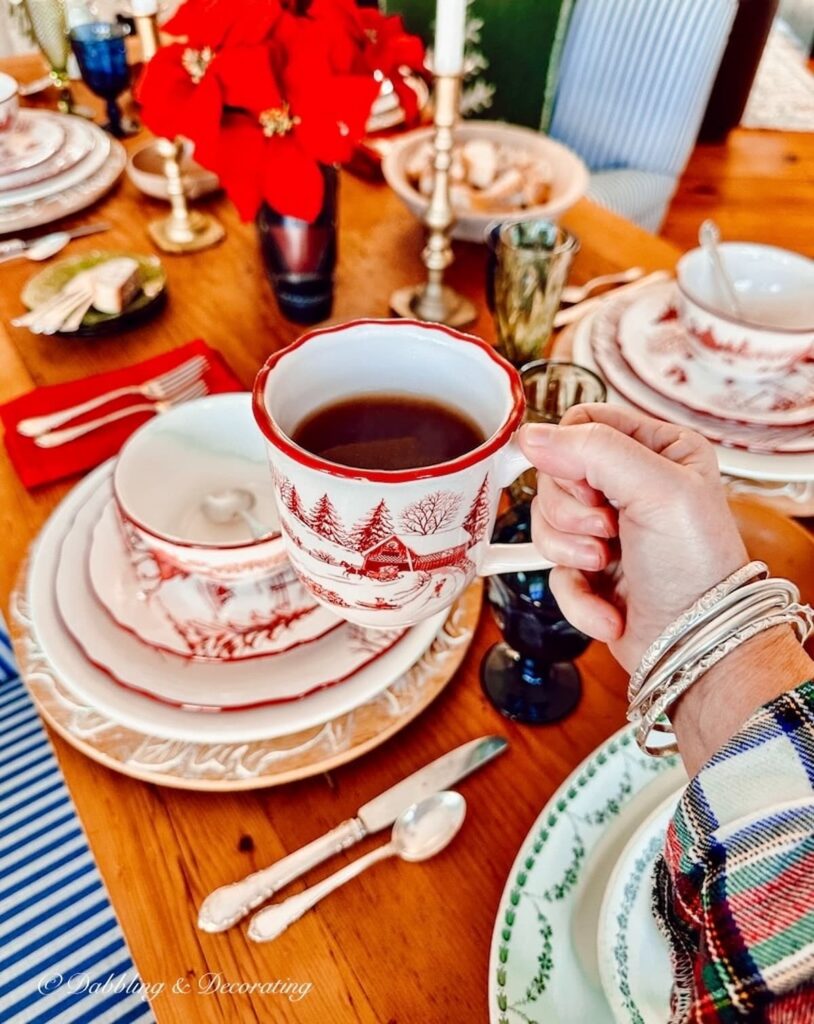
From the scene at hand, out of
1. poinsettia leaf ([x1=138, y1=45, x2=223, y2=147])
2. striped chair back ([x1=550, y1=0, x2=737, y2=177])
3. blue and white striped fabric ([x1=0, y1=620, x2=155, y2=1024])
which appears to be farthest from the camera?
striped chair back ([x1=550, y1=0, x2=737, y2=177])

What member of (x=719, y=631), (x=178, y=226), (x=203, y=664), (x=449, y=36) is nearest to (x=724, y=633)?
(x=719, y=631)

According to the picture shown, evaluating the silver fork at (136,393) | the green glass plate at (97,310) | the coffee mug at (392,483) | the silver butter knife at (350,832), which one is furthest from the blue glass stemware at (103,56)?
the silver butter knife at (350,832)

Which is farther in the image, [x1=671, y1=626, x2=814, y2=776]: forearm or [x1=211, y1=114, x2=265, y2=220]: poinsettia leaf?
[x1=211, y1=114, x2=265, y2=220]: poinsettia leaf

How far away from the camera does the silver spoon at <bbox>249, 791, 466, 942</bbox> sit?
0.46 metres

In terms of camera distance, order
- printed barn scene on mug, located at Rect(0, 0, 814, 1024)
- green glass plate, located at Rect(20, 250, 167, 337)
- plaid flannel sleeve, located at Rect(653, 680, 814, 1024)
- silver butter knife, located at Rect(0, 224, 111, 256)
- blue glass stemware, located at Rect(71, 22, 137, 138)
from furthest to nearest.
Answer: blue glass stemware, located at Rect(71, 22, 137, 138), silver butter knife, located at Rect(0, 224, 111, 256), green glass plate, located at Rect(20, 250, 167, 337), printed barn scene on mug, located at Rect(0, 0, 814, 1024), plaid flannel sleeve, located at Rect(653, 680, 814, 1024)

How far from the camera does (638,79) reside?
1602mm

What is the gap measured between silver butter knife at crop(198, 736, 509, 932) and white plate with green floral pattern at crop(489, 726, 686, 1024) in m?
0.06

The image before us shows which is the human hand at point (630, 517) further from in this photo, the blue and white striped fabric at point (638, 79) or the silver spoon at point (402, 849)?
the blue and white striped fabric at point (638, 79)

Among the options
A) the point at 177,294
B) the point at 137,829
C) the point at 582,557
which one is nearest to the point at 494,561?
the point at 582,557

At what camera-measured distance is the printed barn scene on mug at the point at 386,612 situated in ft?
1.37

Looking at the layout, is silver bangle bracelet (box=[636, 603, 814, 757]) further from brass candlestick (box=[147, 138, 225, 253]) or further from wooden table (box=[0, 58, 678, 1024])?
brass candlestick (box=[147, 138, 225, 253])

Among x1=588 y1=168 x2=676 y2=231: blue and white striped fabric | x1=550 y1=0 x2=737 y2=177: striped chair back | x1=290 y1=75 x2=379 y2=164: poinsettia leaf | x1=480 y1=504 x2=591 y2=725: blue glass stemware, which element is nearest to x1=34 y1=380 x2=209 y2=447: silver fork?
x1=290 y1=75 x2=379 y2=164: poinsettia leaf

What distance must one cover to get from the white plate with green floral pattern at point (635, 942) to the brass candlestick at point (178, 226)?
0.88 meters

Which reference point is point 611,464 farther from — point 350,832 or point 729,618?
point 350,832
